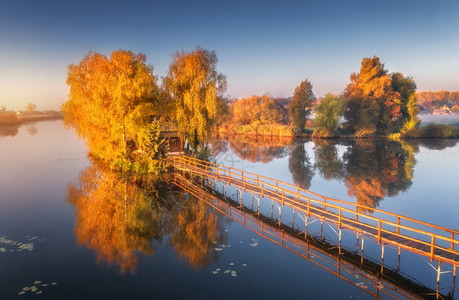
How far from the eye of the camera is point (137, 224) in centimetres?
1884

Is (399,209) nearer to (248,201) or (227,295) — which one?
(248,201)

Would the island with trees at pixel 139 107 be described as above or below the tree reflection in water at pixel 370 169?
above

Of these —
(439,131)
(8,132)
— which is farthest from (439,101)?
(8,132)

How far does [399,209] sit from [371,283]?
1226 centimetres

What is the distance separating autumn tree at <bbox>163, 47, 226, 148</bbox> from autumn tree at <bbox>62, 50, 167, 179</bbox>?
2.96 metres

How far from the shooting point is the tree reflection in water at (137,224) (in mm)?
15078

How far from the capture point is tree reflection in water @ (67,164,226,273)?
1508 centimetres

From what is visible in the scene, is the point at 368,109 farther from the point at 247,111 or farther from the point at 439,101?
the point at 439,101

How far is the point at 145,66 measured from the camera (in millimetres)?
37688

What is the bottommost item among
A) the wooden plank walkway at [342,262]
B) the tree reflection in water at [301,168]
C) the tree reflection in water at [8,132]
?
the wooden plank walkway at [342,262]

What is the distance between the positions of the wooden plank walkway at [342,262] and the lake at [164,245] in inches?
4.8

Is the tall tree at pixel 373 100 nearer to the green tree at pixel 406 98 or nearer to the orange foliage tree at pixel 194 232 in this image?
the green tree at pixel 406 98

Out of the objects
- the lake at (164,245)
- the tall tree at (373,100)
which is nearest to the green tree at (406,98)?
the tall tree at (373,100)

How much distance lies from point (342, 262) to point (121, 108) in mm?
29010
